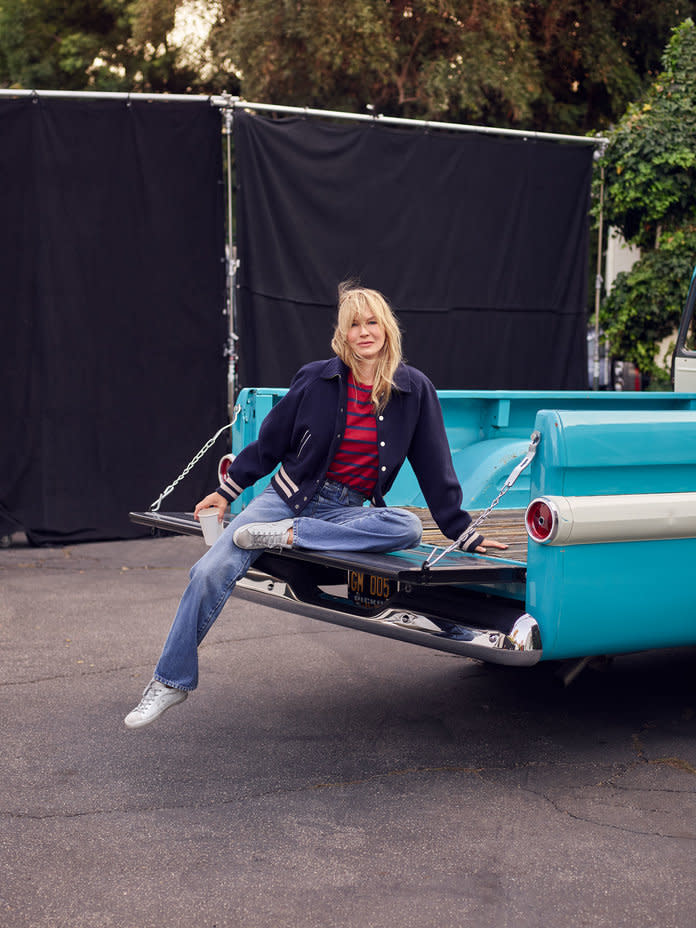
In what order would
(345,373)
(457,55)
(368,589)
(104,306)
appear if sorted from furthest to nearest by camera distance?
(457,55)
(104,306)
(345,373)
(368,589)

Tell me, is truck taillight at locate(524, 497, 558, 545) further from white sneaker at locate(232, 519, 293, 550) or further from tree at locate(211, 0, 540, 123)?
tree at locate(211, 0, 540, 123)

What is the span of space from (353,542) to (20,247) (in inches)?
209

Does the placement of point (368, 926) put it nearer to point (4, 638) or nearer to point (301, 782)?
point (301, 782)

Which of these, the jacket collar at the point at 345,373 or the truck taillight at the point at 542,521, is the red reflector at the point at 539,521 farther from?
the jacket collar at the point at 345,373

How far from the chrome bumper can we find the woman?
281 millimetres

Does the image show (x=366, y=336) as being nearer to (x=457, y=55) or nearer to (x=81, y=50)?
(x=457, y=55)

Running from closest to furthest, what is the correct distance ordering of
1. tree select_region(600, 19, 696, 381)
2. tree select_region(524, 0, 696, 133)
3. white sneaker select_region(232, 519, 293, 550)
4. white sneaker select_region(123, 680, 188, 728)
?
white sneaker select_region(123, 680, 188, 728) → white sneaker select_region(232, 519, 293, 550) → tree select_region(600, 19, 696, 381) → tree select_region(524, 0, 696, 133)

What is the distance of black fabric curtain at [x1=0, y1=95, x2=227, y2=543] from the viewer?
838cm

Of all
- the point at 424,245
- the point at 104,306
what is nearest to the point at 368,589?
the point at 104,306

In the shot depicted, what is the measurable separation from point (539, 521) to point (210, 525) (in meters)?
1.41

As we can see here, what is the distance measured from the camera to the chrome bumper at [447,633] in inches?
147

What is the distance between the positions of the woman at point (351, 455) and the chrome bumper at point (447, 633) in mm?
281

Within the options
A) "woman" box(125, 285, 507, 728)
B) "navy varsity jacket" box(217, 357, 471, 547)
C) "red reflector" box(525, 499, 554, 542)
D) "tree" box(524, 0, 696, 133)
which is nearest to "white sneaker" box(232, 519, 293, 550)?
"woman" box(125, 285, 507, 728)

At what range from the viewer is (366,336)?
4375mm
